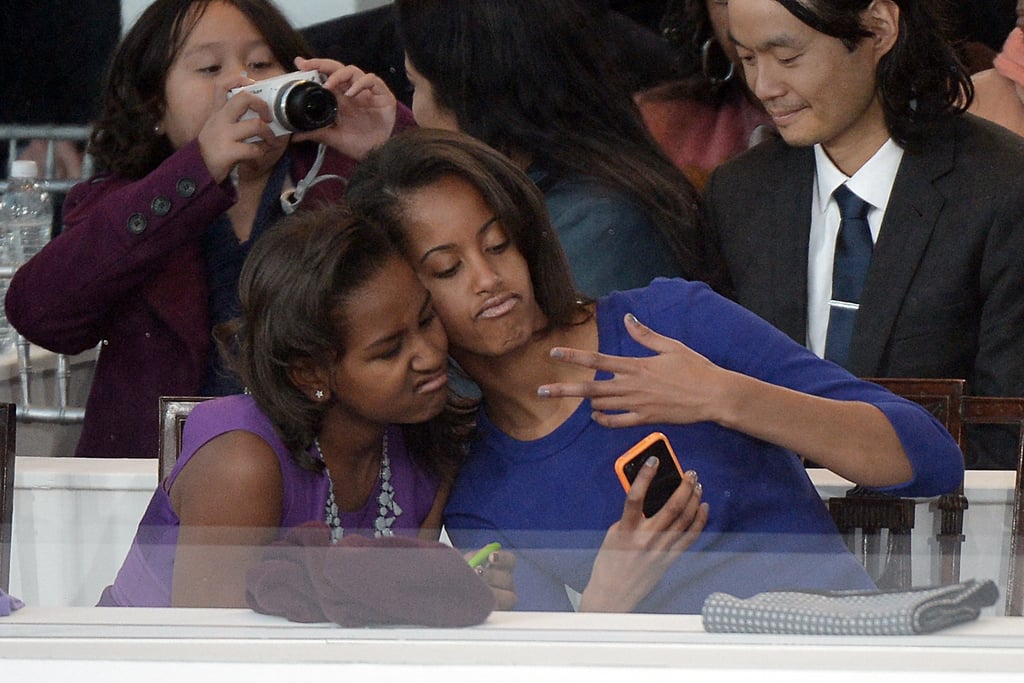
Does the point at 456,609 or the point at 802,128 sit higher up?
the point at 802,128

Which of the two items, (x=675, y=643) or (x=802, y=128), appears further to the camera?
(x=802, y=128)

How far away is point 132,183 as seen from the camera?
49.3 inches

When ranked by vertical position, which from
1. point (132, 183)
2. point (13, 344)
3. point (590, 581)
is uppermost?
point (132, 183)

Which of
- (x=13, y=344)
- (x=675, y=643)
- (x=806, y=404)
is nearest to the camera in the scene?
(x=675, y=643)

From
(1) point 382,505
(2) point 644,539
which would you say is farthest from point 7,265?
(2) point 644,539

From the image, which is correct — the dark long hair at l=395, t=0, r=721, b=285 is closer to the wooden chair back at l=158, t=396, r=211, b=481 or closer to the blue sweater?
the blue sweater

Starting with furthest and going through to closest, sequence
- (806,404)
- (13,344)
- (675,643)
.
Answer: (13,344)
(806,404)
(675,643)

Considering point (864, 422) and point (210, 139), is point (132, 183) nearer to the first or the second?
point (210, 139)

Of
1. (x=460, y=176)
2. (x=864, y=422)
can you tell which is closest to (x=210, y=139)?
(x=460, y=176)

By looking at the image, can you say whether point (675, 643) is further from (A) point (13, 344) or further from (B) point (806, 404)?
(A) point (13, 344)

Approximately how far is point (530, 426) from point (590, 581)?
164mm

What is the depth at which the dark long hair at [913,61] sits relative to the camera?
47.5 inches

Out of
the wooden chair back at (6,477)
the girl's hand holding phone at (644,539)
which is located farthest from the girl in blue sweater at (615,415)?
the wooden chair back at (6,477)

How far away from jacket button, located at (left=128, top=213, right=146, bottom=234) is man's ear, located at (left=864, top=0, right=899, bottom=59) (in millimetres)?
692
